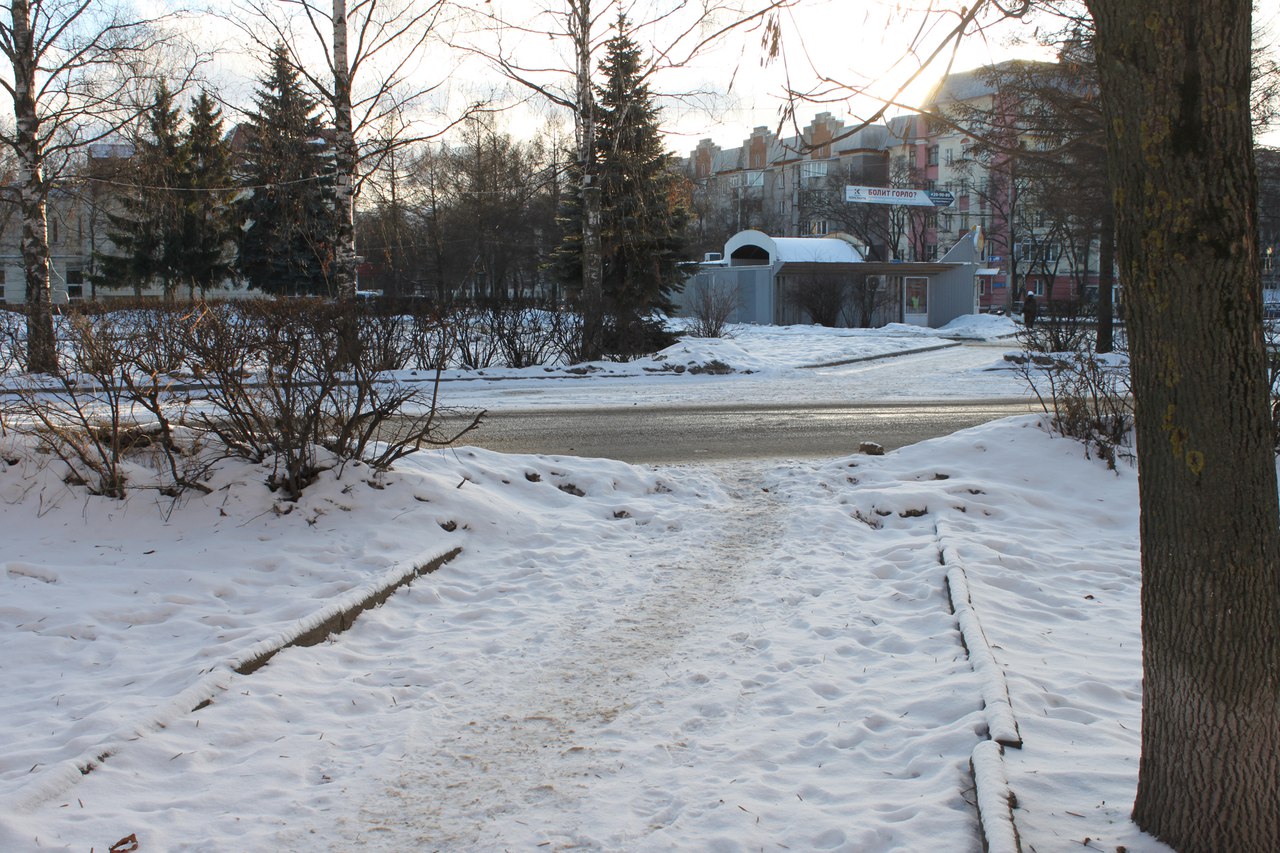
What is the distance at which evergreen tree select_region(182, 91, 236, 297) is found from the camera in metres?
41.3

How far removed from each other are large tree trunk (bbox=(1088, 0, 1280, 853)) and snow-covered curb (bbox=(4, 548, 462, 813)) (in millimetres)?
3464

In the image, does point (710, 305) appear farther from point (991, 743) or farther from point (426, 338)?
point (991, 743)

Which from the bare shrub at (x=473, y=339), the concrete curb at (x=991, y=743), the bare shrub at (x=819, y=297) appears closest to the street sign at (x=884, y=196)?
the bare shrub at (x=819, y=297)

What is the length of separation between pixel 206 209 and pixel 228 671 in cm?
4243

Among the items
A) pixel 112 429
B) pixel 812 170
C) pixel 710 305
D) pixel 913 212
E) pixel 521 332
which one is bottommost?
pixel 112 429

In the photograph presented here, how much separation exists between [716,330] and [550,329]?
28.2ft

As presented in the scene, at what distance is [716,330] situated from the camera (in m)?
28.2

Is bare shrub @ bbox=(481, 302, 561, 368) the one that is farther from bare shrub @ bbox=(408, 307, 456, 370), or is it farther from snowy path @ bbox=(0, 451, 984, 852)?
snowy path @ bbox=(0, 451, 984, 852)

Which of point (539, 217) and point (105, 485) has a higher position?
point (539, 217)

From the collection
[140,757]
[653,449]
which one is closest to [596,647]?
[140,757]

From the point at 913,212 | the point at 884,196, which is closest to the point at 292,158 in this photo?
the point at 884,196

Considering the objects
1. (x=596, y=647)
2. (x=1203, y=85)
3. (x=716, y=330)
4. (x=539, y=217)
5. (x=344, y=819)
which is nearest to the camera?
(x=1203, y=85)

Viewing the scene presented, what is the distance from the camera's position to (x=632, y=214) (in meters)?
24.6

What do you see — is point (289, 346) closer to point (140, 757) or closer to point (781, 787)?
point (140, 757)
